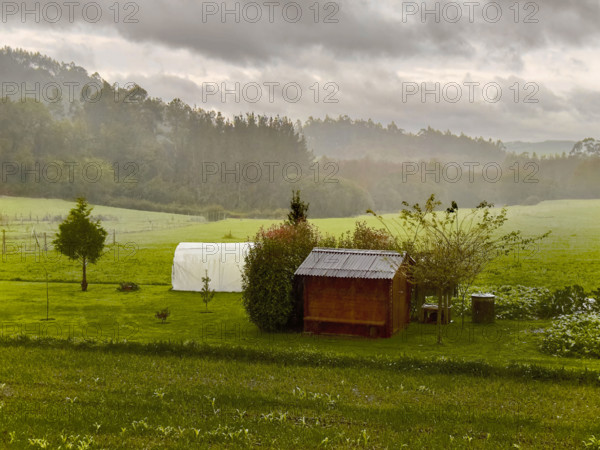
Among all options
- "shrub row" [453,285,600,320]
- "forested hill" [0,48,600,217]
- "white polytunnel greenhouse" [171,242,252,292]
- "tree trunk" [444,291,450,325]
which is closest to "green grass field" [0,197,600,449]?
"tree trunk" [444,291,450,325]

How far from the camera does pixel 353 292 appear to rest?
84.6 feet

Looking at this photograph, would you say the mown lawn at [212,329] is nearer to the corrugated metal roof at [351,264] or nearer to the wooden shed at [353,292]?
the wooden shed at [353,292]

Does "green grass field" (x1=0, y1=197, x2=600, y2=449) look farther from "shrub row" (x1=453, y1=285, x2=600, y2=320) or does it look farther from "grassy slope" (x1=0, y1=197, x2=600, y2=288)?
"grassy slope" (x1=0, y1=197, x2=600, y2=288)

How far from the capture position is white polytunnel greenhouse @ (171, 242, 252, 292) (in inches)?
1532

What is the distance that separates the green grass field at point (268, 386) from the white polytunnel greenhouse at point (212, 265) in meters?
4.52

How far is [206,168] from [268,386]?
96.4m

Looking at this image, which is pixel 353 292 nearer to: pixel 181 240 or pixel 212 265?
pixel 212 265

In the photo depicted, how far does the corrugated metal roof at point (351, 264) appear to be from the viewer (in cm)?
2530

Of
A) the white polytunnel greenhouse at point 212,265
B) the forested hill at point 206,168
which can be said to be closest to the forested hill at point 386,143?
the forested hill at point 206,168

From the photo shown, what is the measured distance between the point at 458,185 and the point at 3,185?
72879 millimetres

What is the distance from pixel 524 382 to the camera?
1911 cm

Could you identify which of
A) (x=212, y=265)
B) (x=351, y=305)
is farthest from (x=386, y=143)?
(x=351, y=305)

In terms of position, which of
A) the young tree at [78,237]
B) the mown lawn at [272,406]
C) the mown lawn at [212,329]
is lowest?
the mown lawn at [272,406]

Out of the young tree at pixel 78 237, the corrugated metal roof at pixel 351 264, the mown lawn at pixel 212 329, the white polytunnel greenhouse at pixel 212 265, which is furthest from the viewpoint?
the young tree at pixel 78 237
